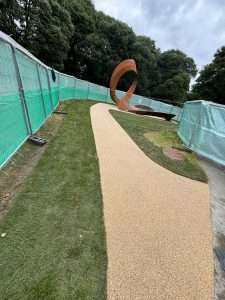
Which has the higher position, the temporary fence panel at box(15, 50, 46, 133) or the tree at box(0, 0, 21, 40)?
the tree at box(0, 0, 21, 40)

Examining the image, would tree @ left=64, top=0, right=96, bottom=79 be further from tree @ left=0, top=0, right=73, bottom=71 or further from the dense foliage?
tree @ left=0, top=0, right=73, bottom=71

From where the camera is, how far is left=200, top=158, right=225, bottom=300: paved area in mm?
1776

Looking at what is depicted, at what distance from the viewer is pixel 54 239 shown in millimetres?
1923

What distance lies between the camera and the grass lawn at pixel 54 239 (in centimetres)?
150

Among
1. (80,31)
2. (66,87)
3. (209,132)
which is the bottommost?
(66,87)

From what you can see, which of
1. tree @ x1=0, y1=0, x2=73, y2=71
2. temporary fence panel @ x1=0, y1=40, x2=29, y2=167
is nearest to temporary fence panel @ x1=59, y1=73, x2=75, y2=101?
temporary fence panel @ x1=0, y1=40, x2=29, y2=167

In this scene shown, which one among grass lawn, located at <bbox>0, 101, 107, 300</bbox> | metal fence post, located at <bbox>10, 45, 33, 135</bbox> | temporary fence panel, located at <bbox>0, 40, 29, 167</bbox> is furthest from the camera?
metal fence post, located at <bbox>10, 45, 33, 135</bbox>

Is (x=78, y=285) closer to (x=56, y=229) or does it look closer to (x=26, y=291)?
(x=26, y=291)

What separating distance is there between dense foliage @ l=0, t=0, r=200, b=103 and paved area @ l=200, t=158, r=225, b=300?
66.0 feet

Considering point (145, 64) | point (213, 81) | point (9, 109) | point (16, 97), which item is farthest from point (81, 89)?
point (145, 64)

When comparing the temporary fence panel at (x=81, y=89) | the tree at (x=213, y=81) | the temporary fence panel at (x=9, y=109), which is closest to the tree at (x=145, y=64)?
the tree at (x=213, y=81)

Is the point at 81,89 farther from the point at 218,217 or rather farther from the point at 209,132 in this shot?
the point at 218,217

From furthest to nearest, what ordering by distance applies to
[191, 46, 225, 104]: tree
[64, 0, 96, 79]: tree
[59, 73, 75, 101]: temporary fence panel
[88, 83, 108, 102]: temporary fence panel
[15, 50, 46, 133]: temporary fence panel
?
[64, 0, 96, 79]: tree, [191, 46, 225, 104]: tree, [88, 83, 108, 102]: temporary fence panel, [59, 73, 75, 101]: temporary fence panel, [15, 50, 46, 133]: temporary fence panel

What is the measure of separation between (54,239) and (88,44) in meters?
27.3
